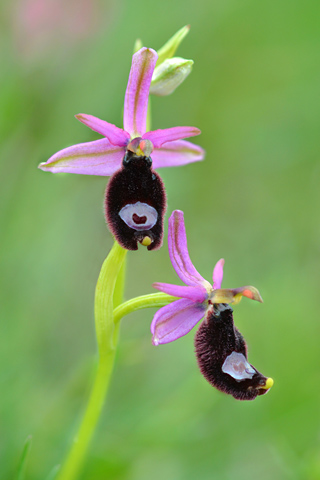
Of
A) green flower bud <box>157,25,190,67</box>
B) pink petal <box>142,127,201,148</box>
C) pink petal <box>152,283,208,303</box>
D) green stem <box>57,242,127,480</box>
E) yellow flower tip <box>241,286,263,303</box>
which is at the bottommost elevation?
green stem <box>57,242,127,480</box>

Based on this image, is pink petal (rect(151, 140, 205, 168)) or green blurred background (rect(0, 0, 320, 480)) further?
green blurred background (rect(0, 0, 320, 480))

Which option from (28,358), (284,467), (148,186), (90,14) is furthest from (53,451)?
(90,14)

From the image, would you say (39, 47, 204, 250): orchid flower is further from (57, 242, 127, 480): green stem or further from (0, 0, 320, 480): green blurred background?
(0, 0, 320, 480): green blurred background

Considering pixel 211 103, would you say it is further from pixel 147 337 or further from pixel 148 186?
pixel 148 186

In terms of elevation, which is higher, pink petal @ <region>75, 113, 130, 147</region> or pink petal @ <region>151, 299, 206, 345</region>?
pink petal @ <region>75, 113, 130, 147</region>

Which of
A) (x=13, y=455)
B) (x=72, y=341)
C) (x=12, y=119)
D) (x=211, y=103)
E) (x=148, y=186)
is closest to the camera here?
(x=148, y=186)

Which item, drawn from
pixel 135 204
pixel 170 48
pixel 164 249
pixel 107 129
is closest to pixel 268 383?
pixel 135 204

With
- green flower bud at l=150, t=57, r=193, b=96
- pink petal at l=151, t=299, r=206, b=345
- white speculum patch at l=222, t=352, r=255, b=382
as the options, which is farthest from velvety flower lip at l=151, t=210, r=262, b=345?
green flower bud at l=150, t=57, r=193, b=96
